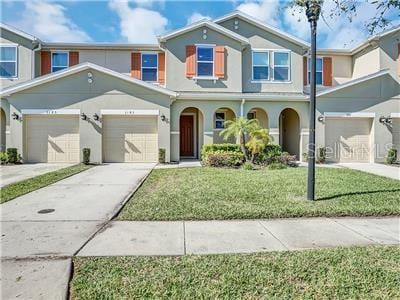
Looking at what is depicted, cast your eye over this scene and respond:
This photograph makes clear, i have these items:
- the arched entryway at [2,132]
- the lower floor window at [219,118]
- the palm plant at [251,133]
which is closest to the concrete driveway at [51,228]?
the palm plant at [251,133]

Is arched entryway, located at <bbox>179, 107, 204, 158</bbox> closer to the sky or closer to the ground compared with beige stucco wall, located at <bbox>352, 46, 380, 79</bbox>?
closer to the ground

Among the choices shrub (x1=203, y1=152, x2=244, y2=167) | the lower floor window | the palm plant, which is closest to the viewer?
the palm plant

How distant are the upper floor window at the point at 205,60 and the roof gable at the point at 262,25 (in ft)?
7.21

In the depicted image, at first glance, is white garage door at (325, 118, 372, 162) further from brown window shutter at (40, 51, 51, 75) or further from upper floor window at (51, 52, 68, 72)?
brown window shutter at (40, 51, 51, 75)

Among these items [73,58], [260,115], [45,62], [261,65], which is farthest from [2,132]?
[261,65]

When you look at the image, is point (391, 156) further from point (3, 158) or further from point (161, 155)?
point (3, 158)

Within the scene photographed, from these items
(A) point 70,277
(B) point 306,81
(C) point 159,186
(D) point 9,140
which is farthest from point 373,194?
(D) point 9,140

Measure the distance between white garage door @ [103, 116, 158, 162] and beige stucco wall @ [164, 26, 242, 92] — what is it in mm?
2637

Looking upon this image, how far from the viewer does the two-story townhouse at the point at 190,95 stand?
1429 centimetres

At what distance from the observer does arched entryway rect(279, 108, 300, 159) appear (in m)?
16.4

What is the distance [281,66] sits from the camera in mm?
16281

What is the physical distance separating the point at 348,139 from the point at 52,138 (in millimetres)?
16020

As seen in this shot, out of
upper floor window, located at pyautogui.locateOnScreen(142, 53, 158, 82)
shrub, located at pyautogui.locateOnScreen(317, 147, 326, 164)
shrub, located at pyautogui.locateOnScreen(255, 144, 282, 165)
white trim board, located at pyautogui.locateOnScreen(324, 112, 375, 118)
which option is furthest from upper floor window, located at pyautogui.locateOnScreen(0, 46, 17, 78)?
white trim board, located at pyautogui.locateOnScreen(324, 112, 375, 118)

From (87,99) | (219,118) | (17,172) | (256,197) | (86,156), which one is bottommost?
(256,197)
